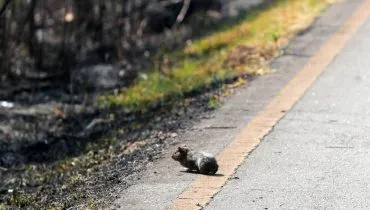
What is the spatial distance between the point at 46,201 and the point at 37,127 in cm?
336

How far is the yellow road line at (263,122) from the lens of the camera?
6.43 m

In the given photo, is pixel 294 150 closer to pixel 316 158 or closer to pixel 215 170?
pixel 316 158

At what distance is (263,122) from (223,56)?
3.30 metres

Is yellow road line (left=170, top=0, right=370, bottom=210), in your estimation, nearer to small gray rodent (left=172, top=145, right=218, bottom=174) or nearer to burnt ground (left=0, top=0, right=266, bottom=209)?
small gray rodent (left=172, top=145, right=218, bottom=174)

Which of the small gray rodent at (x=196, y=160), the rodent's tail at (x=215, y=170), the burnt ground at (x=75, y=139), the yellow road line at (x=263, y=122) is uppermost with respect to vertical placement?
the small gray rodent at (x=196, y=160)

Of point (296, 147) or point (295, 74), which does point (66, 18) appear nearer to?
point (295, 74)

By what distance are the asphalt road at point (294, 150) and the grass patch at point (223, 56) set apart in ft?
1.66

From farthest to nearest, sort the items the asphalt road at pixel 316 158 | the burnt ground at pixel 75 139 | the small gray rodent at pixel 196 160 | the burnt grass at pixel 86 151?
the burnt ground at pixel 75 139, the burnt grass at pixel 86 151, the small gray rodent at pixel 196 160, the asphalt road at pixel 316 158

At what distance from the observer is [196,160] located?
6.84m

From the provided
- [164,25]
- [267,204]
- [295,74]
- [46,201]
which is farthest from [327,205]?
[164,25]

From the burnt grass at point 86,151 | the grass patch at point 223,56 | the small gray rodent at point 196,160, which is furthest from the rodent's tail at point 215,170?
the grass patch at point 223,56

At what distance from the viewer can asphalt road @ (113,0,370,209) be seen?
6.34 meters

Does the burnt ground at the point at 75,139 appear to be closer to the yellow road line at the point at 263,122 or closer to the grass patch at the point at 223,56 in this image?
the grass patch at the point at 223,56

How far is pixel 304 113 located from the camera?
829 centimetres
